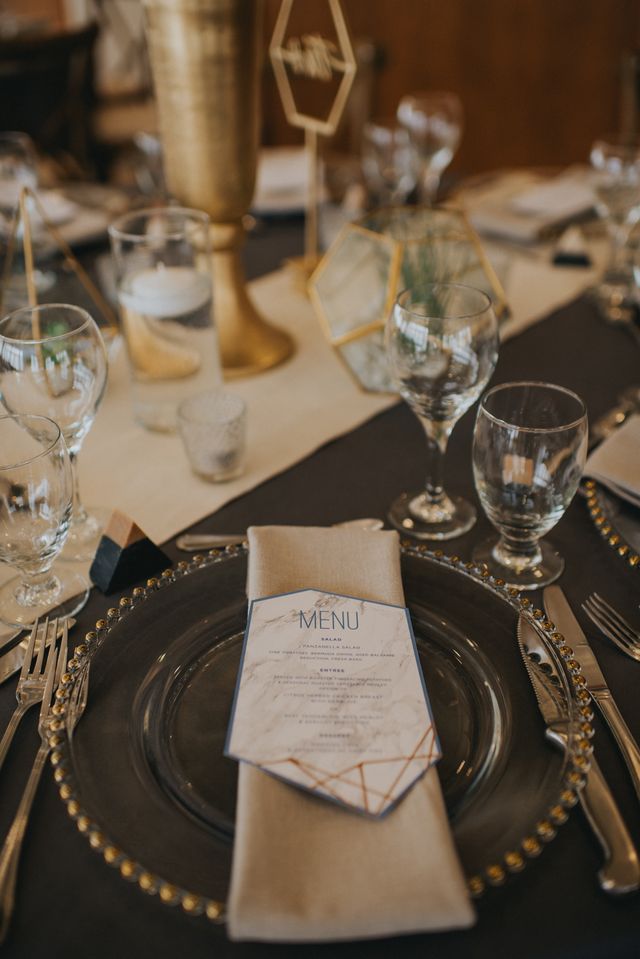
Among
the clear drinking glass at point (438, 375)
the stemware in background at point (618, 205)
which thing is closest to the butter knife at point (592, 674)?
the clear drinking glass at point (438, 375)

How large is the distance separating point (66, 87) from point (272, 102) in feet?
3.35

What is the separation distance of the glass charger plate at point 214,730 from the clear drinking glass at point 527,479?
7 centimetres

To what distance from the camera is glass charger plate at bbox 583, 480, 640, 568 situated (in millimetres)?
731

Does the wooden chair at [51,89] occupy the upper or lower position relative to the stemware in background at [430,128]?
lower

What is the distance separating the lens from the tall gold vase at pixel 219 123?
92cm

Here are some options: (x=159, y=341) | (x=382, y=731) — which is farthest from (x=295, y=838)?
(x=159, y=341)

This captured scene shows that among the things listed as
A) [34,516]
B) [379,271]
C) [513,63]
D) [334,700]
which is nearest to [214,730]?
[334,700]

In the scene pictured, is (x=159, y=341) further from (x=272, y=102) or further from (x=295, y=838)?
(x=272, y=102)

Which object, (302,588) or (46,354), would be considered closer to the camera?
(302,588)

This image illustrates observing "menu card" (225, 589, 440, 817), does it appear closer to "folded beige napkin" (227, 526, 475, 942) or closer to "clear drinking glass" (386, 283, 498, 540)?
"folded beige napkin" (227, 526, 475, 942)

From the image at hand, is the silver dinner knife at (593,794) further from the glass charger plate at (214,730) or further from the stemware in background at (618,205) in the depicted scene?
the stemware in background at (618,205)

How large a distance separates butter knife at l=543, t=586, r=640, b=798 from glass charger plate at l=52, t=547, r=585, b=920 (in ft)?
0.13

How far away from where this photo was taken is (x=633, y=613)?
2.23 ft

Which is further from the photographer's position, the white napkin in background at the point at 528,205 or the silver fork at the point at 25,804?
the white napkin in background at the point at 528,205
